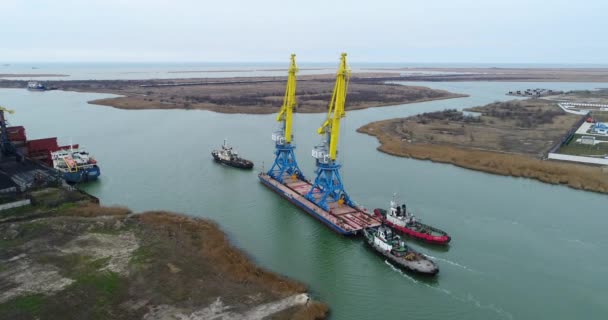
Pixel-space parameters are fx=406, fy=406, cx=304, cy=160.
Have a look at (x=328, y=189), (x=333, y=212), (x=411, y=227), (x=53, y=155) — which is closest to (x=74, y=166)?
(x=53, y=155)

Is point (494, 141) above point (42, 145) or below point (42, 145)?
below

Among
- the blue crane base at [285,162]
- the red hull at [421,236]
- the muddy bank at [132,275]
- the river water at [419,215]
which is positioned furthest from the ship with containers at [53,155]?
the red hull at [421,236]

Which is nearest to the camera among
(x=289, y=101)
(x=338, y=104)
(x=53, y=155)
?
(x=338, y=104)

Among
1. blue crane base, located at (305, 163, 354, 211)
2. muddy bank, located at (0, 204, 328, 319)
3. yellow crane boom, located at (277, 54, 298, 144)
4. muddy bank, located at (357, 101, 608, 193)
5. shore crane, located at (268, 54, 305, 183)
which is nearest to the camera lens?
muddy bank, located at (0, 204, 328, 319)

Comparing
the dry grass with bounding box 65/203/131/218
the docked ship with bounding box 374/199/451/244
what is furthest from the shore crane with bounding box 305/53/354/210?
the dry grass with bounding box 65/203/131/218

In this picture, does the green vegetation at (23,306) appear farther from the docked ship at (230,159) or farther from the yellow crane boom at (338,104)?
the docked ship at (230,159)

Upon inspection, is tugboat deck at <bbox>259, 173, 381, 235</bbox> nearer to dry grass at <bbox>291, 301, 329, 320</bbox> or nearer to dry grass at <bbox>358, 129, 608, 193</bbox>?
dry grass at <bbox>291, 301, 329, 320</bbox>

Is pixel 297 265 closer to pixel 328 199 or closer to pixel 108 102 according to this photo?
pixel 328 199

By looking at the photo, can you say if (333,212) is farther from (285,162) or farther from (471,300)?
(471,300)
